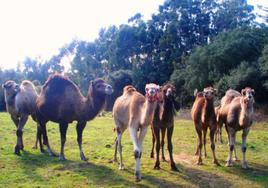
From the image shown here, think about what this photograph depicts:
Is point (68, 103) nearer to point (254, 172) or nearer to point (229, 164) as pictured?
point (229, 164)

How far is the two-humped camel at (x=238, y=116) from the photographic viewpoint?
9.87m

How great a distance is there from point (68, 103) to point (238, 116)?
4903mm

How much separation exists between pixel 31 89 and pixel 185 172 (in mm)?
6144

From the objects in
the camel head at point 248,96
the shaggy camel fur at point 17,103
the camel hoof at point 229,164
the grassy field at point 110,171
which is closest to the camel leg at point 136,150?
the grassy field at point 110,171

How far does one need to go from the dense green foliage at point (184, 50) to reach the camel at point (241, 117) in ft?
62.6

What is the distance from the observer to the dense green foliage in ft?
109

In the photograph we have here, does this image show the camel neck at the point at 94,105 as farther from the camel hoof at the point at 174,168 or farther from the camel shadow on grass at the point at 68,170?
Answer: the camel hoof at the point at 174,168

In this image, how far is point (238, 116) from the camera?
10367mm

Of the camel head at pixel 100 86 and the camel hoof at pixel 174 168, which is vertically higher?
the camel head at pixel 100 86

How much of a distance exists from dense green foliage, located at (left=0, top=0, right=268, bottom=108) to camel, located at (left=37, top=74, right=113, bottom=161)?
21230mm

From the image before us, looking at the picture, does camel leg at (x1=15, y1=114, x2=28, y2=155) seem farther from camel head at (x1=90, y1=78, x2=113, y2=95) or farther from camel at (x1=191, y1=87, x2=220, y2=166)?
camel at (x1=191, y1=87, x2=220, y2=166)

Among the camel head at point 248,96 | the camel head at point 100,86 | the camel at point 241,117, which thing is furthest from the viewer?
the camel head at point 100,86

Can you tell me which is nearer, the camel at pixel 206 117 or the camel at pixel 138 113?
the camel at pixel 138 113

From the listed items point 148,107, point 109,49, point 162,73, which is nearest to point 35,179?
point 148,107
